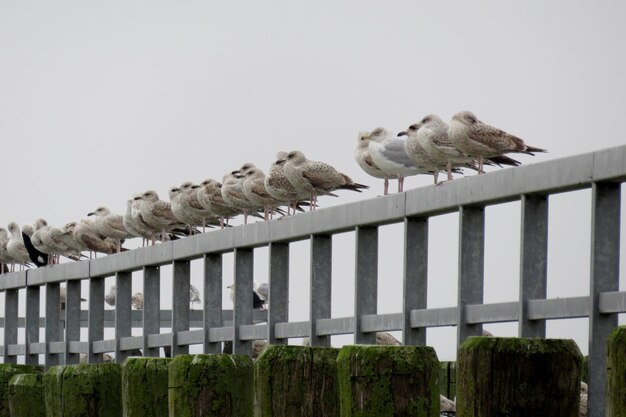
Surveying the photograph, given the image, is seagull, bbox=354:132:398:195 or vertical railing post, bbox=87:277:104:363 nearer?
seagull, bbox=354:132:398:195

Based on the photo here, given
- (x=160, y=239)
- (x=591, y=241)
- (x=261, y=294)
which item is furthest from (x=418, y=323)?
(x=261, y=294)

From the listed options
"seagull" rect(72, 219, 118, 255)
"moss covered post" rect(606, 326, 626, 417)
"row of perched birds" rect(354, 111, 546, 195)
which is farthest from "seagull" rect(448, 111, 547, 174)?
"seagull" rect(72, 219, 118, 255)

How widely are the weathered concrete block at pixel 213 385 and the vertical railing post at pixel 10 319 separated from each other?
18.7 meters

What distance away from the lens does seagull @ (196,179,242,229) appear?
2479 cm

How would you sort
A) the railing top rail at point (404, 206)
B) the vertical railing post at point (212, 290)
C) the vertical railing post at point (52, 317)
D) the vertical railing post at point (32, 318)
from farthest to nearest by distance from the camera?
the vertical railing post at point (32, 318) < the vertical railing post at point (52, 317) < the vertical railing post at point (212, 290) < the railing top rail at point (404, 206)

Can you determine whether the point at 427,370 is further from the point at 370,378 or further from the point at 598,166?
the point at 598,166

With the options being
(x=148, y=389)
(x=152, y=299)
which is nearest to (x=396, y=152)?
(x=152, y=299)

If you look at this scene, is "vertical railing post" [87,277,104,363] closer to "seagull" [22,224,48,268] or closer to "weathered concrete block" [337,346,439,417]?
"seagull" [22,224,48,268]

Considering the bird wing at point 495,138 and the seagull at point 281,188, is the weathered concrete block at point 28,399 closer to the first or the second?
the bird wing at point 495,138

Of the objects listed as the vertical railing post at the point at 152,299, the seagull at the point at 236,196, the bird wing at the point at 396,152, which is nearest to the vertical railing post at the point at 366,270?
the bird wing at the point at 396,152

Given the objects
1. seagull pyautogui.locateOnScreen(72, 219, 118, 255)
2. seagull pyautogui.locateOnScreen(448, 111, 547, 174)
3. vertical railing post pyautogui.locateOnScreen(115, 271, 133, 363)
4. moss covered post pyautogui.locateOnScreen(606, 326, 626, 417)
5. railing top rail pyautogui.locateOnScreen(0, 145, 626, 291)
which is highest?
seagull pyautogui.locateOnScreen(448, 111, 547, 174)

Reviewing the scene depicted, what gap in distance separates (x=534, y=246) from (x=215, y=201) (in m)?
12.1

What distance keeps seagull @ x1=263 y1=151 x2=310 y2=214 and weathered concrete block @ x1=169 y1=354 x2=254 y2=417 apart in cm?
1127

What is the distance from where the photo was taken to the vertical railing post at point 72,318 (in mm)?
24889
